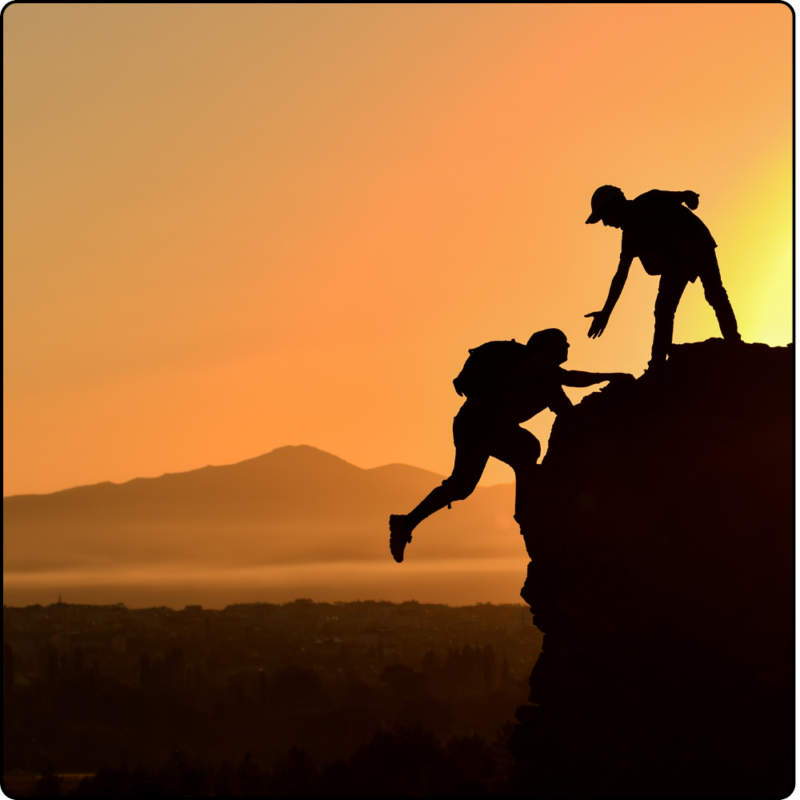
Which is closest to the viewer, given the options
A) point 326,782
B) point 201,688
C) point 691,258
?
point 691,258

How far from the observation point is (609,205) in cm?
1330

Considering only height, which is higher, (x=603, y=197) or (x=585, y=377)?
(x=603, y=197)

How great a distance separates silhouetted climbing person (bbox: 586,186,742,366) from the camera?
13289 mm

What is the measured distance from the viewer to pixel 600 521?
39.8 ft

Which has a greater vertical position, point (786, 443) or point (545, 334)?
point (545, 334)

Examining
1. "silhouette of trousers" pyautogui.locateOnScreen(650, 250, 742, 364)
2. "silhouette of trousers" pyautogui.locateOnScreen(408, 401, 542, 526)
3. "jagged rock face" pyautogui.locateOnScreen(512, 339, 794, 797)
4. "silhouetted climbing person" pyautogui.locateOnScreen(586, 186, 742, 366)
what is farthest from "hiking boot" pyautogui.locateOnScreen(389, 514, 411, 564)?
"silhouetted climbing person" pyautogui.locateOnScreen(586, 186, 742, 366)

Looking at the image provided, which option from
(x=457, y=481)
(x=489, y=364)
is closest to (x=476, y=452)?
(x=457, y=481)

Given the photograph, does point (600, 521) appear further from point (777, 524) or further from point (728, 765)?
point (728, 765)

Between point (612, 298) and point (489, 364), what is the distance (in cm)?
185

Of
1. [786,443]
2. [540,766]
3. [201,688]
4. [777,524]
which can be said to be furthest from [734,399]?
[201,688]

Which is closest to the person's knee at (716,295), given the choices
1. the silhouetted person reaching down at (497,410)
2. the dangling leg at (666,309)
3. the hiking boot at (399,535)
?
the dangling leg at (666,309)

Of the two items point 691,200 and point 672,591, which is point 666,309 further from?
point 672,591

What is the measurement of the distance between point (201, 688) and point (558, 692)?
189746 mm

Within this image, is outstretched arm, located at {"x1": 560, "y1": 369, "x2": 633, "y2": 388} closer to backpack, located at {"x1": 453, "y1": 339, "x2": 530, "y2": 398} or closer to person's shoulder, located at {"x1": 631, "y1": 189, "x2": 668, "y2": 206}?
backpack, located at {"x1": 453, "y1": 339, "x2": 530, "y2": 398}
